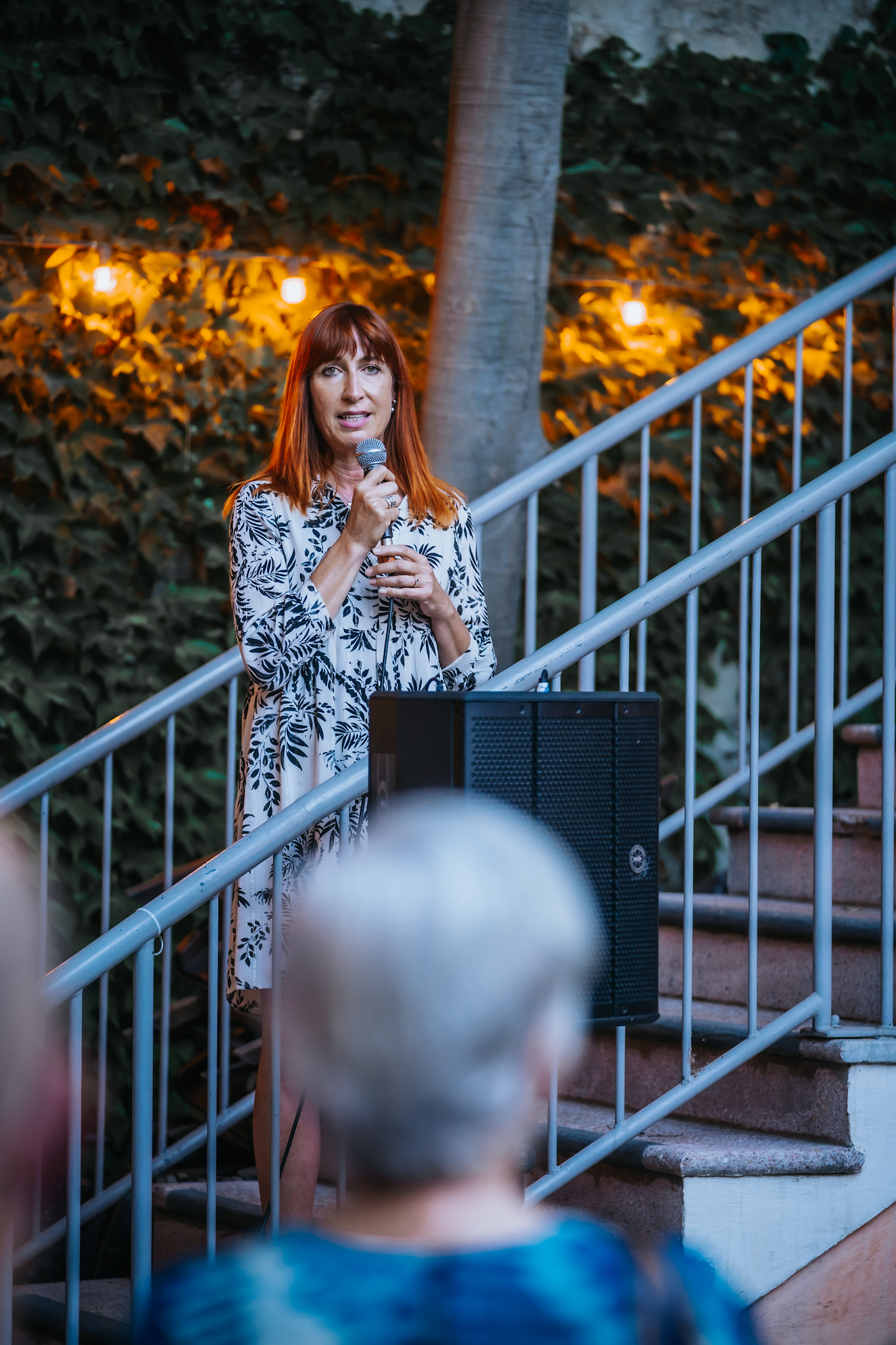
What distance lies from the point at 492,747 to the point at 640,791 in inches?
10.3

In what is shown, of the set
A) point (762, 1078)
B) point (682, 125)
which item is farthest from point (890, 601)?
point (682, 125)

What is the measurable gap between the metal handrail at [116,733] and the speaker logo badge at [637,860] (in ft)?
4.56

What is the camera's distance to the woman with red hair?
2.35 m

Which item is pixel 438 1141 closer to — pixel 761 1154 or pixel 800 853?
pixel 761 1154

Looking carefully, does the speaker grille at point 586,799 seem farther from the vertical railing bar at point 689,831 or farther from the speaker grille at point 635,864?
the vertical railing bar at point 689,831

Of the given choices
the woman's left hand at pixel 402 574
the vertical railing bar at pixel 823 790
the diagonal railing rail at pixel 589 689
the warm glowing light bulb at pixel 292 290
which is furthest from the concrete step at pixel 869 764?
the warm glowing light bulb at pixel 292 290

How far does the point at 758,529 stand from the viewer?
2412mm

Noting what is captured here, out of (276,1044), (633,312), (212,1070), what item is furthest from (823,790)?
(633,312)

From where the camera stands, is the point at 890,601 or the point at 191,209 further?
the point at 191,209

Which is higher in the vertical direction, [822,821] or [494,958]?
[822,821]

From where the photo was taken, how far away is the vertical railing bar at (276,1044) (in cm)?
221

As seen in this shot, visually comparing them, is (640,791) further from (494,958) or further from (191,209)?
(191,209)

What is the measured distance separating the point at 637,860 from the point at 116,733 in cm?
148

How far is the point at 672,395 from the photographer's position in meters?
3.28
